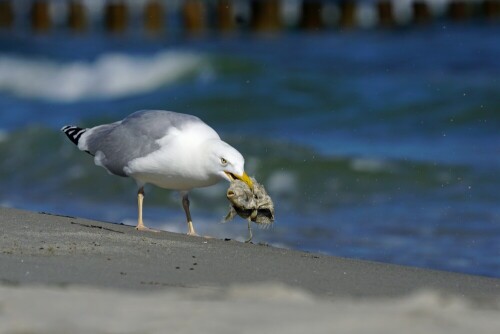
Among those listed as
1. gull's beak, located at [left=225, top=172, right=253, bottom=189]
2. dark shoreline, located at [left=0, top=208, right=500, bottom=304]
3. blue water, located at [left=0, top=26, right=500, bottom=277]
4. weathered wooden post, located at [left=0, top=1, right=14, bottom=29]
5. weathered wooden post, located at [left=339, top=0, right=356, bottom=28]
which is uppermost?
gull's beak, located at [left=225, top=172, right=253, bottom=189]

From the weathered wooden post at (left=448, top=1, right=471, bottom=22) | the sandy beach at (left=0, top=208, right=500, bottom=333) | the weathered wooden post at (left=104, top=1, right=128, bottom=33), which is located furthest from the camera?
the weathered wooden post at (left=448, top=1, right=471, bottom=22)

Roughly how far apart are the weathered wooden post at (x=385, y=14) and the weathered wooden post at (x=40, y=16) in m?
8.93

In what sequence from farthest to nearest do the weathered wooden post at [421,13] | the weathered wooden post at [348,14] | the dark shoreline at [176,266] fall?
the weathered wooden post at [421,13] → the weathered wooden post at [348,14] → the dark shoreline at [176,266]

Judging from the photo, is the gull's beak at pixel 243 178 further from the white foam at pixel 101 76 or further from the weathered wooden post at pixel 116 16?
the weathered wooden post at pixel 116 16

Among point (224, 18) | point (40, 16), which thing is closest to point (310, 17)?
point (224, 18)

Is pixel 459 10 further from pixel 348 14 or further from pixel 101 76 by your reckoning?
pixel 101 76

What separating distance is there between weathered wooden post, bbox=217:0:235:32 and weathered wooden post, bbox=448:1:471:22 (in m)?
6.33

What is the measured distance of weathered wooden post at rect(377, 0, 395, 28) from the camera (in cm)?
3259

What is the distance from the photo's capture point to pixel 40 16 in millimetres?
32500

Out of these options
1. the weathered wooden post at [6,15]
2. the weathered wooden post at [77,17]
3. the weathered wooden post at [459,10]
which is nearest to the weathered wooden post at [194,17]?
the weathered wooden post at [77,17]

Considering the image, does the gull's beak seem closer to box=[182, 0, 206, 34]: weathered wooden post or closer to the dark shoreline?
the dark shoreline

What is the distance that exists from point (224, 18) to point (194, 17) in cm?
78

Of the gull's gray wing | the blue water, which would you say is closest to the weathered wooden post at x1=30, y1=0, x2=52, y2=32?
the blue water

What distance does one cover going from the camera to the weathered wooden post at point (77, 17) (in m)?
32.7
